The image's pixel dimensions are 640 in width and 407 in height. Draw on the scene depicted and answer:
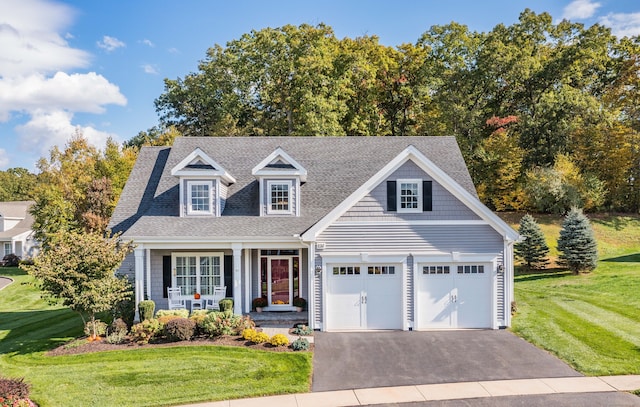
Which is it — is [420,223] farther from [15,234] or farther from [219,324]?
[15,234]

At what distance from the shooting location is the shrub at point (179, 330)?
13938mm

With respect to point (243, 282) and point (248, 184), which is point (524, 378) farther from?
point (248, 184)

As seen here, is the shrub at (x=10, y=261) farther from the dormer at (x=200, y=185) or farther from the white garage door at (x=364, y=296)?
the white garage door at (x=364, y=296)

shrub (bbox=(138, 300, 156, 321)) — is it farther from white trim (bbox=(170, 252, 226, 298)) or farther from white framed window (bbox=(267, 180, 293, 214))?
white framed window (bbox=(267, 180, 293, 214))

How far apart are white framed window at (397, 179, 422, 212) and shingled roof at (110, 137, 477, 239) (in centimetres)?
348

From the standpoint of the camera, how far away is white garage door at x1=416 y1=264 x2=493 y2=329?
15578mm

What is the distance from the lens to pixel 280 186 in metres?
18.0

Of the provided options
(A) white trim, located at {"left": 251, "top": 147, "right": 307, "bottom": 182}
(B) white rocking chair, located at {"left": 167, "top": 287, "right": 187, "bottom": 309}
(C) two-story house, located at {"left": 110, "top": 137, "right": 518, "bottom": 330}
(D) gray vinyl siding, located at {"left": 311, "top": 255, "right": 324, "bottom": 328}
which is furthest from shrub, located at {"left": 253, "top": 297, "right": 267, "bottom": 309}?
(A) white trim, located at {"left": 251, "top": 147, "right": 307, "bottom": 182}

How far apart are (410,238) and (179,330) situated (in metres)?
8.38

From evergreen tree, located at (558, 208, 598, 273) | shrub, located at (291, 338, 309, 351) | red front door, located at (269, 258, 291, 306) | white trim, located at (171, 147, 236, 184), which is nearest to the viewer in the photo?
shrub, located at (291, 338, 309, 351)

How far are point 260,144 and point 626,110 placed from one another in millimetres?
36821

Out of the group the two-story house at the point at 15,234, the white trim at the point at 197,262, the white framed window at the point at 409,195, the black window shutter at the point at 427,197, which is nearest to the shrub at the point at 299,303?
the white trim at the point at 197,262

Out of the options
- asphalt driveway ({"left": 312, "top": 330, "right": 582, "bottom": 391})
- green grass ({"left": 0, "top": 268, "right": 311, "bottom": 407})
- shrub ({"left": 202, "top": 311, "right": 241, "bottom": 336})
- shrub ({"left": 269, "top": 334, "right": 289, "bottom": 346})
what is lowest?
asphalt driveway ({"left": 312, "top": 330, "right": 582, "bottom": 391})

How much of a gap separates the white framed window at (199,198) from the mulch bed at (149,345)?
5.45 meters
